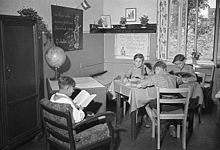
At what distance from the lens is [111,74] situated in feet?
23.5

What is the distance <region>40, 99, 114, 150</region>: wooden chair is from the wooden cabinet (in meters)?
0.65

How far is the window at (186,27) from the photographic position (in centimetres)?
648

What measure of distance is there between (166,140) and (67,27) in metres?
2.93

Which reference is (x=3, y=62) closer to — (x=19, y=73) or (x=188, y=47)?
(x=19, y=73)

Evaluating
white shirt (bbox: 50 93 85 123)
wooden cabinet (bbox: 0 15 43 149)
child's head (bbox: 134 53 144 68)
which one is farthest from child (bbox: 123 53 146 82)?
white shirt (bbox: 50 93 85 123)

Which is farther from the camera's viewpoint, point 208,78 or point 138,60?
point 208,78

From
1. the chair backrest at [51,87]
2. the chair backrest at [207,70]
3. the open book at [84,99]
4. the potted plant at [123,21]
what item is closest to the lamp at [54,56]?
the chair backrest at [51,87]

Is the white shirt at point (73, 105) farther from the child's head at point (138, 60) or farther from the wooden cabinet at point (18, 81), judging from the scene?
the child's head at point (138, 60)

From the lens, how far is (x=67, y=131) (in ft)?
9.83

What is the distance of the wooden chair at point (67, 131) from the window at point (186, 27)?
392 cm

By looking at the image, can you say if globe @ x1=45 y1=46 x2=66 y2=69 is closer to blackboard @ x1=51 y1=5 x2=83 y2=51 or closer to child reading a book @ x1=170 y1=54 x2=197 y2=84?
blackboard @ x1=51 y1=5 x2=83 y2=51

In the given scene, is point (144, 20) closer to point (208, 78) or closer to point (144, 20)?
point (144, 20)

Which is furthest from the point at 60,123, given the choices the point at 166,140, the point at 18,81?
the point at 166,140

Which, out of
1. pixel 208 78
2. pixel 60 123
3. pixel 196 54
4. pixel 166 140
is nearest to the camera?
pixel 60 123
